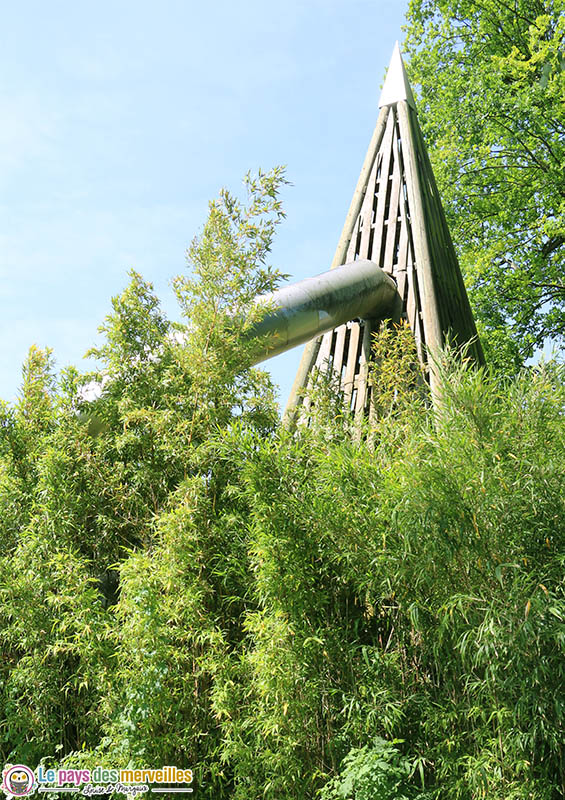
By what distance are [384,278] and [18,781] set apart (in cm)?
403

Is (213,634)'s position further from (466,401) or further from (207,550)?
(466,401)

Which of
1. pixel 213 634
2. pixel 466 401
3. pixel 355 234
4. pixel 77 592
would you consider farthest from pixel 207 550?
pixel 355 234

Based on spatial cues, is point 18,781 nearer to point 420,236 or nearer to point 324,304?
point 324,304

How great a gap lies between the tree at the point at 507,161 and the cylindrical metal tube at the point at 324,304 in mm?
2828

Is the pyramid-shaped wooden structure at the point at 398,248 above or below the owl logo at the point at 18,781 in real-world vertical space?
above

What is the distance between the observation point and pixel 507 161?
8.59 meters

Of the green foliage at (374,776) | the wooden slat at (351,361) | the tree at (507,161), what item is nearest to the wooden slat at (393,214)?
the wooden slat at (351,361)

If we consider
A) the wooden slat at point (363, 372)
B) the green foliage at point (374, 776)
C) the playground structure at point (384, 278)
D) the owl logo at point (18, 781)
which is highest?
the playground structure at point (384, 278)

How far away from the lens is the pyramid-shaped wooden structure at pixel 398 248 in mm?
5672

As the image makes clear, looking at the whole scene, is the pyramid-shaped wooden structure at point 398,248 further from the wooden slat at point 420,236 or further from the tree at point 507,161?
the tree at point 507,161

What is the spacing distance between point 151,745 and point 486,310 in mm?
6552

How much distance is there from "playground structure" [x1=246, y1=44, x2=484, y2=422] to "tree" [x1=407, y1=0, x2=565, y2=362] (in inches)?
62.8

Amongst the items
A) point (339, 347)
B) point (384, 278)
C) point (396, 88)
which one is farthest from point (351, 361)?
point (396, 88)

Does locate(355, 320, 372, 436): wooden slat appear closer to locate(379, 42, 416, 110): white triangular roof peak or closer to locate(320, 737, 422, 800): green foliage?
locate(379, 42, 416, 110): white triangular roof peak
